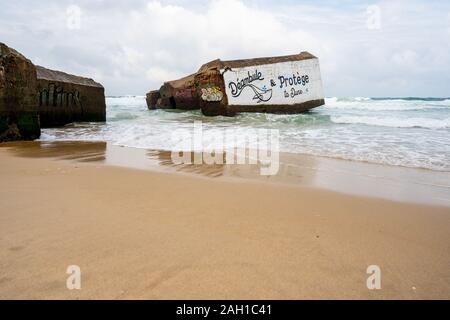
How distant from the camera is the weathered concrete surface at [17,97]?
20.6 feet

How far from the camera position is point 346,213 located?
2.51m

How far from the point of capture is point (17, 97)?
655cm

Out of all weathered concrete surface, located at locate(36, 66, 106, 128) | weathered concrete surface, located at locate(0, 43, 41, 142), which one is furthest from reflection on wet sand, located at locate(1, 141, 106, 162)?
weathered concrete surface, located at locate(36, 66, 106, 128)

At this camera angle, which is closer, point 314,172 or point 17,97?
point 314,172

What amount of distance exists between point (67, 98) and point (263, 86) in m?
7.77
